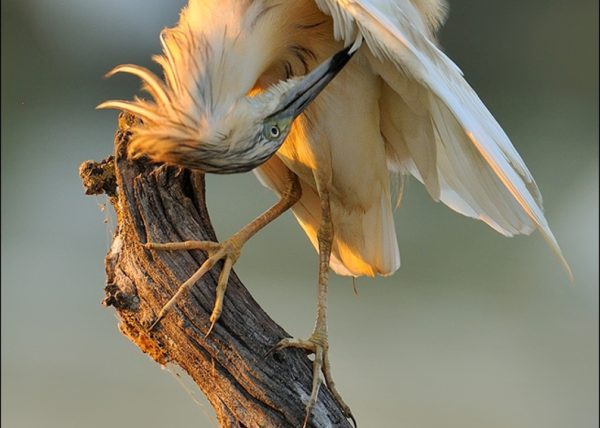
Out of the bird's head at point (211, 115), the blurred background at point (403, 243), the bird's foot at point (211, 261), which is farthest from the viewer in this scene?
the blurred background at point (403, 243)

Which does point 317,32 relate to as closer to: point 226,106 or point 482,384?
point 226,106

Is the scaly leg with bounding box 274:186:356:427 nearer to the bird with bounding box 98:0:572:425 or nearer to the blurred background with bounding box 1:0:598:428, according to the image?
the bird with bounding box 98:0:572:425

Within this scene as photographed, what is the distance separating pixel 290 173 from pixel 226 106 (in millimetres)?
462

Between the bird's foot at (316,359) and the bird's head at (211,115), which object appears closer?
the bird's head at (211,115)

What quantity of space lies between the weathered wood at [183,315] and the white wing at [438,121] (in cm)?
35

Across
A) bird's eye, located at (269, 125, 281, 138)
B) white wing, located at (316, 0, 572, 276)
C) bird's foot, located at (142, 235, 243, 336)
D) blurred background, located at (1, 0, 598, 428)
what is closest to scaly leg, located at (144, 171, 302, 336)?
bird's foot, located at (142, 235, 243, 336)

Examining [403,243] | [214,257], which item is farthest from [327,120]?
[403,243]

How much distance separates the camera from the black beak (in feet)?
3.43

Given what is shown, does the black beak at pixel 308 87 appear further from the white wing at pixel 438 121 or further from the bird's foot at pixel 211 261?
the bird's foot at pixel 211 261

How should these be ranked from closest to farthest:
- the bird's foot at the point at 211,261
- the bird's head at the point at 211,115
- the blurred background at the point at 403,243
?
the bird's head at the point at 211,115 < the bird's foot at the point at 211,261 < the blurred background at the point at 403,243

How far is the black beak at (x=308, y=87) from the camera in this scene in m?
1.04

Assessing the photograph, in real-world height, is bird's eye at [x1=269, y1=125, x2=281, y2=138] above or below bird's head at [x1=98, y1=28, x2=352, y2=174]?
below

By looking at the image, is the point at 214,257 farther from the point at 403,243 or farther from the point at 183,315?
the point at 403,243

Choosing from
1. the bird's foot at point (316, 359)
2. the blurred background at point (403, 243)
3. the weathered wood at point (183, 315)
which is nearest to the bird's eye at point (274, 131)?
the weathered wood at point (183, 315)
